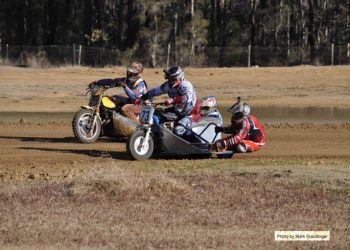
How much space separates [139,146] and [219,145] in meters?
1.45

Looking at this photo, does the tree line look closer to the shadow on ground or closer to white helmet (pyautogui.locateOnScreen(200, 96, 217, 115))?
the shadow on ground

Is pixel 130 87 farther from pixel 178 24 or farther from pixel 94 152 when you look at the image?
pixel 178 24

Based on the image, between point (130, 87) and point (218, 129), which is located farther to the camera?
point (130, 87)

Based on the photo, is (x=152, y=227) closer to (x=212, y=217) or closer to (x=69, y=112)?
(x=212, y=217)

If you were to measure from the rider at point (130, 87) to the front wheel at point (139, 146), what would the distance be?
2.16 metres

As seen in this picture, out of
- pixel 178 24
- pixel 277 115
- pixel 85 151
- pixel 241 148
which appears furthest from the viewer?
pixel 178 24

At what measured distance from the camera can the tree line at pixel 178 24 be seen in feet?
188

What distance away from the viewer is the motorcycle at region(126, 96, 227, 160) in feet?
48.1

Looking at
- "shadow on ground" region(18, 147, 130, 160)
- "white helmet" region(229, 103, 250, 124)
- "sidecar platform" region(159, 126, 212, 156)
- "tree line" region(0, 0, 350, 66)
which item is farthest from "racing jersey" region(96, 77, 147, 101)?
"tree line" region(0, 0, 350, 66)

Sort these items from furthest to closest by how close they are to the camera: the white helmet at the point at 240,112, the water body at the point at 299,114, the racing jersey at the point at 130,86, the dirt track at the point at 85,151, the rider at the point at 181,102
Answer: the water body at the point at 299,114, the racing jersey at the point at 130,86, the rider at the point at 181,102, the white helmet at the point at 240,112, the dirt track at the point at 85,151

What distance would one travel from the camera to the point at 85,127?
17000mm

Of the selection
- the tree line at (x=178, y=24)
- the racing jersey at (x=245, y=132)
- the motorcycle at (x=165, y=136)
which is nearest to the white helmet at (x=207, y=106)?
the motorcycle at (x=165, y=136)

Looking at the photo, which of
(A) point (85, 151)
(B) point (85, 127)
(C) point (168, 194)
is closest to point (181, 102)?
(A) point (85, 151)

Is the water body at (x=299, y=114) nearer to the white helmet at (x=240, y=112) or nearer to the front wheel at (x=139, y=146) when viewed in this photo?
the white helmet at (x=240, y=112)
